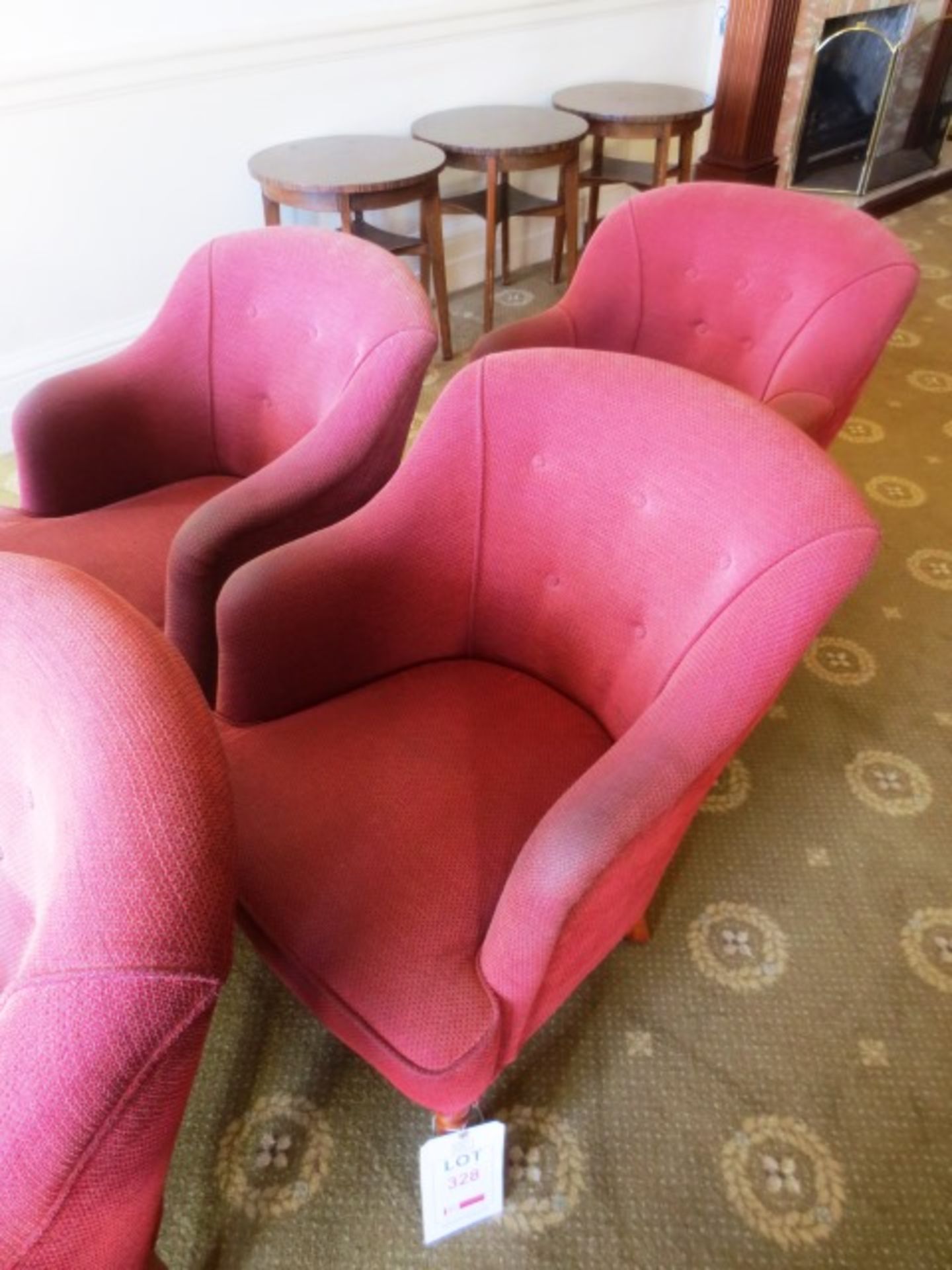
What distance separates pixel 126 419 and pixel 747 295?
3.67 ft

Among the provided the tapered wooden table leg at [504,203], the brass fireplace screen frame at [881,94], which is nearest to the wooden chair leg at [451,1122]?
the tapered wooden table leg at [504,203]

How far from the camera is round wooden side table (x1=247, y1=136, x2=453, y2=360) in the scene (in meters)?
2.23

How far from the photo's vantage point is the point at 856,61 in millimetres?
3855

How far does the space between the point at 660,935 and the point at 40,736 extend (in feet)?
3.26

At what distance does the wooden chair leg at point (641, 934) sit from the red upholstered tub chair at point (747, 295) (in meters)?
0.79

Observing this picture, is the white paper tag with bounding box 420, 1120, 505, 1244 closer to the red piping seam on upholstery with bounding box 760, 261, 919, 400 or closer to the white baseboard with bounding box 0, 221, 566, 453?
the red piping seam on upholstery with bounding box 760, 261, 919, 400

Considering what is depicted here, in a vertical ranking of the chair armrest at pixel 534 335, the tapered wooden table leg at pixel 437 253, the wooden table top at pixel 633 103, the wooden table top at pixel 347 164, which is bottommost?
the tapered wooden table leg at pixel 437 253

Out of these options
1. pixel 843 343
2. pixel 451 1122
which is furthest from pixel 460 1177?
pixel 843 343

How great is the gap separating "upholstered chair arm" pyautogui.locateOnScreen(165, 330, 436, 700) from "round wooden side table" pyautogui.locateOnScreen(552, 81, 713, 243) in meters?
1.60

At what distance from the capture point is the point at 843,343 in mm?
1498

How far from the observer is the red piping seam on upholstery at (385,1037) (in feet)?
2.63

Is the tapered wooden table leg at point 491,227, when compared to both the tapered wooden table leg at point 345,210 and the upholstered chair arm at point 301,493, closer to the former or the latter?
the tapered wooden table leg at point 345,210

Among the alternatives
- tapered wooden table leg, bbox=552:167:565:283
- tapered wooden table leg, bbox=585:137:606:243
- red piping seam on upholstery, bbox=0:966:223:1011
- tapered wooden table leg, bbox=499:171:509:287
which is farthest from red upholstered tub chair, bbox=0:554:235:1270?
tapered wooden table leg, bbox=552:167:565:283

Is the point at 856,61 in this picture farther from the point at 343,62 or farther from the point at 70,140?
the point at 70,140
